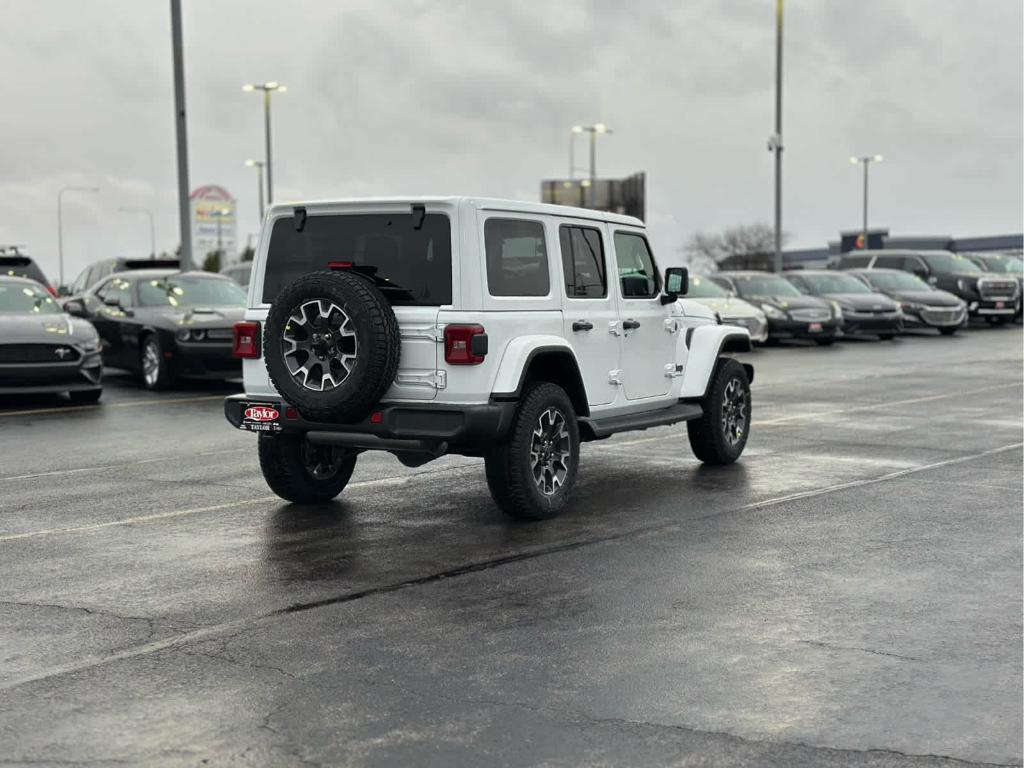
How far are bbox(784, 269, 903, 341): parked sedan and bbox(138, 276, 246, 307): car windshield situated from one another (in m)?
14.5

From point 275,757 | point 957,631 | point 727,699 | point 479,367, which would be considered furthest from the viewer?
point 479,367

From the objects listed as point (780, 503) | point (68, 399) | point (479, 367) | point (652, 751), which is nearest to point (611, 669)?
point (652, 751)

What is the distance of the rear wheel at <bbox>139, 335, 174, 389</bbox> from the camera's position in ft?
63.3

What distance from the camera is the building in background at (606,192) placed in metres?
73.4

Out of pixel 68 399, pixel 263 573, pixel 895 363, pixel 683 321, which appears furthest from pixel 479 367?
pixel 895 363

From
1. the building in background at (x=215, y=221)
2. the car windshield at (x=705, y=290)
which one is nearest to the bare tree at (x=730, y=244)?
the building in background at (x=215, y=221)

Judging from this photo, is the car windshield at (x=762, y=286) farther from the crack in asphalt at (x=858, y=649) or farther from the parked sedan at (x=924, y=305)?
the crack in asphalt at (x=858, y=649)

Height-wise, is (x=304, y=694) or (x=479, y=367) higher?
(x=479, y=367)

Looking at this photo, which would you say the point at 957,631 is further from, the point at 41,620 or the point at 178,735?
the point at 41,620

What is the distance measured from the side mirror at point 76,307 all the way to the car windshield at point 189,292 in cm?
127

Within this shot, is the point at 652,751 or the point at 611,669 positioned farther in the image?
the point at 611,669

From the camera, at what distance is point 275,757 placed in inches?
182

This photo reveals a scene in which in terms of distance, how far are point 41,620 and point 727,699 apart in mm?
3127

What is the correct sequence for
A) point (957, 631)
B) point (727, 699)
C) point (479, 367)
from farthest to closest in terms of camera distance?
1. point (479, 367)
2. point (957, 631)
3. point (727, 699)
